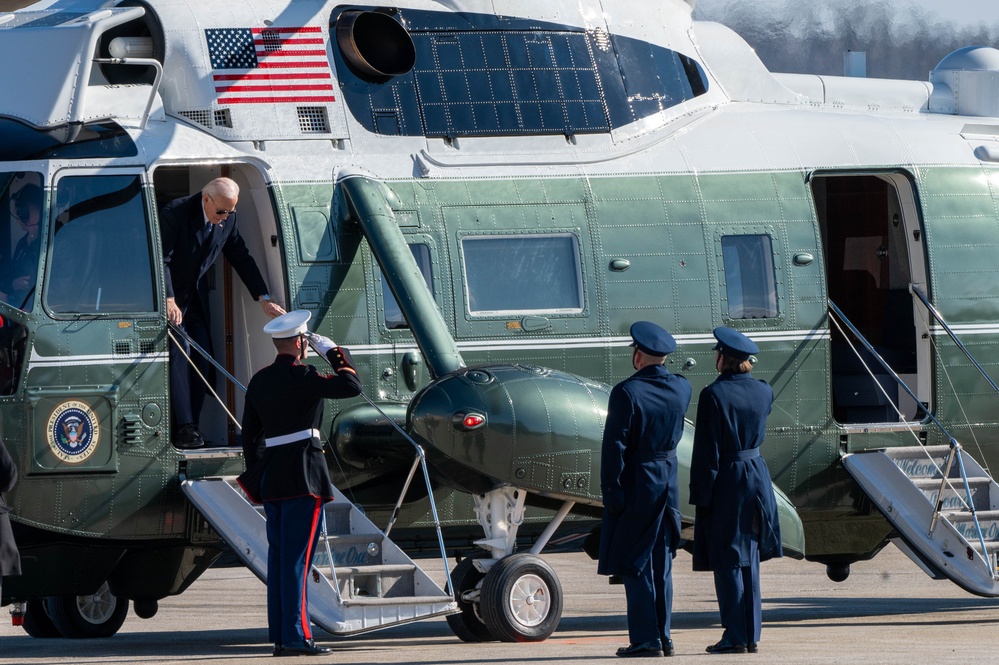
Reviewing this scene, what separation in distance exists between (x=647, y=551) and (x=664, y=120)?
13.0 ft

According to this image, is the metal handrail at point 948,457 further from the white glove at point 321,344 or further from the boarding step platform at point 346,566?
the white glove at point 321,344

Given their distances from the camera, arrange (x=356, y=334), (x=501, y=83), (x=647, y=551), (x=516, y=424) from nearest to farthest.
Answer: (x=647, y=551) → (x=516, y=424) → (x=356, y=334) → (x=501, y=83)

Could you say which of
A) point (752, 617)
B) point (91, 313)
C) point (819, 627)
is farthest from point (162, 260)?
point (819, 627)

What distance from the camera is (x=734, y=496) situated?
961cm

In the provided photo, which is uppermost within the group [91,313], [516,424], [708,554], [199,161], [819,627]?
[199,161]

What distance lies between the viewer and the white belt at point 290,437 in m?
9.43

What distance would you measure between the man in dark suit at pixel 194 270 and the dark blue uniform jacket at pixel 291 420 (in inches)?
46.8

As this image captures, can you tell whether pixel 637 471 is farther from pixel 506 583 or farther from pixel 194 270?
pixel 194 270

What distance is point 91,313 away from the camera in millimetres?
10312

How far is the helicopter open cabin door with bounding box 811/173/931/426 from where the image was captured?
12438 millimetres

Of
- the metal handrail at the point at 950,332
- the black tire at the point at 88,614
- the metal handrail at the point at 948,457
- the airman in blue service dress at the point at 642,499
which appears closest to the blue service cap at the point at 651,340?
the airman in blue service dress at the point at 642,499

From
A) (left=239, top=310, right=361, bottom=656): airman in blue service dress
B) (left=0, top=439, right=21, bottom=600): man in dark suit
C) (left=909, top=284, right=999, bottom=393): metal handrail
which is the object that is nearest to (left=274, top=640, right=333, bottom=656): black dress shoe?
(left=239, top=310, right=361, bottom=656): airman in blue service dress

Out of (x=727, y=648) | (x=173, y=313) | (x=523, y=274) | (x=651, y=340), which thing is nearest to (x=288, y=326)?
(x=173, y=313)

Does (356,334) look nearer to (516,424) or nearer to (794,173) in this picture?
(516,424)
